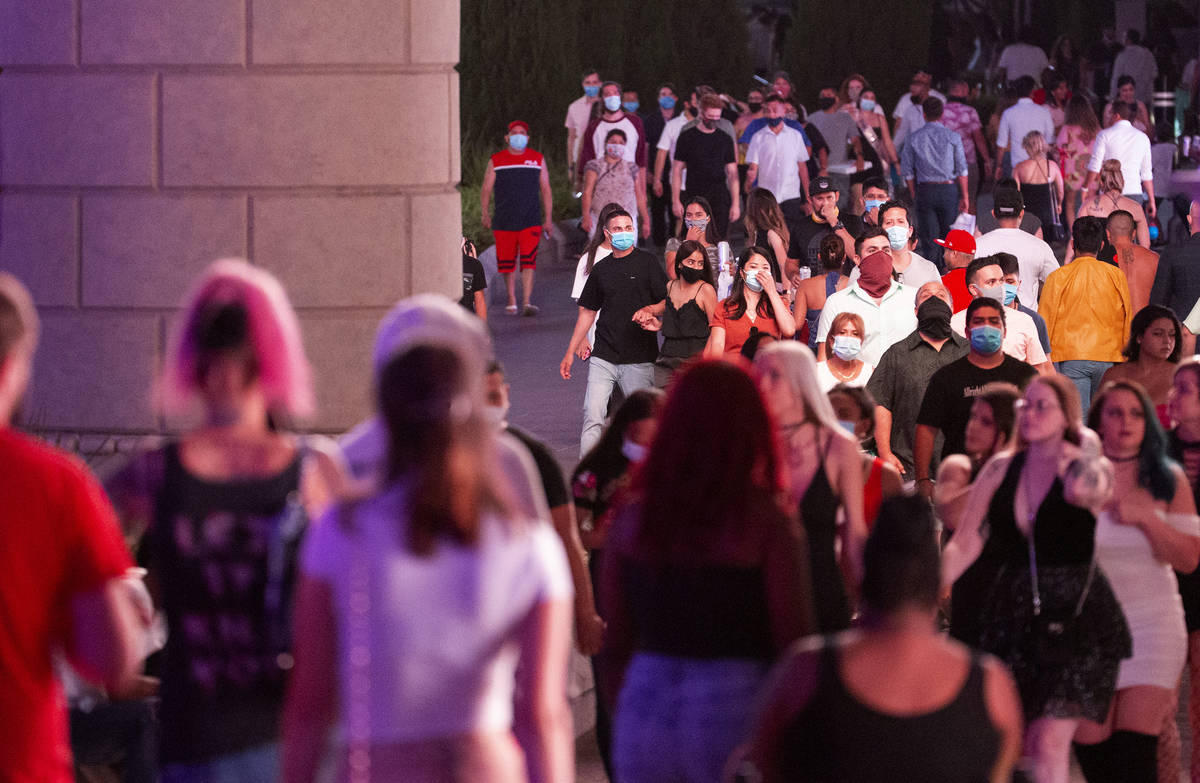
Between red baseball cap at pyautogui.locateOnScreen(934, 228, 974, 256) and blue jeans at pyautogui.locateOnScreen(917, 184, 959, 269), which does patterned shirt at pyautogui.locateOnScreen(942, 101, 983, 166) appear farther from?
red baseball cap at pyautogui.locateOnScreen(934, 228, 974, 256)

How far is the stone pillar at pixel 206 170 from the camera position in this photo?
10.2 m

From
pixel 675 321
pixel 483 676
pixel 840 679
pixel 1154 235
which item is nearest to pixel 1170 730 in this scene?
pixel 840 679

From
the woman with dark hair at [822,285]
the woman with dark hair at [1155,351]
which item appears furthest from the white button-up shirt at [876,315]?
the woman with dark hair at [1155,351]

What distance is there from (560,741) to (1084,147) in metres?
16.1

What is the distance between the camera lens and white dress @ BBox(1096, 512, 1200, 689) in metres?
6.77

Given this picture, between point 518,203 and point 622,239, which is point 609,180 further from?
point 622,239

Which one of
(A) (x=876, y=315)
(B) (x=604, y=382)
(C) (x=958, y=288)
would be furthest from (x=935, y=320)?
(B) (x=604, y=382)

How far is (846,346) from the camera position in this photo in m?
10.5

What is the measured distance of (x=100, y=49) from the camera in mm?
10195

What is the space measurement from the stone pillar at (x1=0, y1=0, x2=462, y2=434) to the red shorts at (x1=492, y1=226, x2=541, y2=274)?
10150mm

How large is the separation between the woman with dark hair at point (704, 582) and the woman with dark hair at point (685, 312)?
738 cm

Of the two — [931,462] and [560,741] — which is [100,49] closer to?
[931,462]

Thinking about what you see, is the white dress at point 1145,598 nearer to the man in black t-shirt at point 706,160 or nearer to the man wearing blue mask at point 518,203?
the man wearing blue mask at point 518,203

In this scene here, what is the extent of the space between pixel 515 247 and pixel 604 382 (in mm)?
8356
